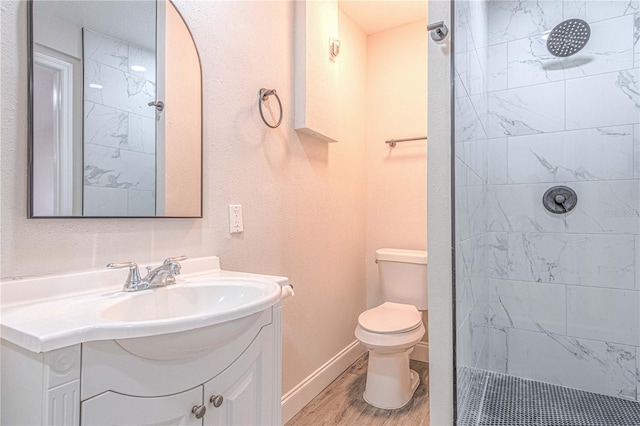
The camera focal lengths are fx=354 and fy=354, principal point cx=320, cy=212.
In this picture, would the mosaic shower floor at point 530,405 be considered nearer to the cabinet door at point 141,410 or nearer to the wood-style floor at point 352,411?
the wood-style floor at point 352,411

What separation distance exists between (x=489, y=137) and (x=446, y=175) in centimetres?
89

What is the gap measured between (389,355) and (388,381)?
14 cm

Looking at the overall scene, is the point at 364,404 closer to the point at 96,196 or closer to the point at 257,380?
the point at 257,380

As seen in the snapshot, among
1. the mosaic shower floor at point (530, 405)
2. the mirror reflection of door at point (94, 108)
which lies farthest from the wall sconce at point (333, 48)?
the mosaic shower floor at point (530, 405)

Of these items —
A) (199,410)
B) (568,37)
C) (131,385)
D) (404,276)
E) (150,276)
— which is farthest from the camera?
(404,276)

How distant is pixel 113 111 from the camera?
A: 1.10 meters

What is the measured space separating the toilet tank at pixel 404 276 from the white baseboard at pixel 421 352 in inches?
16.4

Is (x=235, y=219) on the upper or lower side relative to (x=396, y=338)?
upper

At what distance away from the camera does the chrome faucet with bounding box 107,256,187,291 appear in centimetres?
103

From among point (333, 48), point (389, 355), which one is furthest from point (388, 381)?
point (333, 48)

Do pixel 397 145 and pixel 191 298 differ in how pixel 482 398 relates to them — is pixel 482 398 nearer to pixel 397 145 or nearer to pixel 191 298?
pixel 191 298

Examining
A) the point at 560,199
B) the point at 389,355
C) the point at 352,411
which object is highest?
the point at 560,199

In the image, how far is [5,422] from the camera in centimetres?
72

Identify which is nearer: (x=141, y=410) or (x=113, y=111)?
(x=141, y=410)
